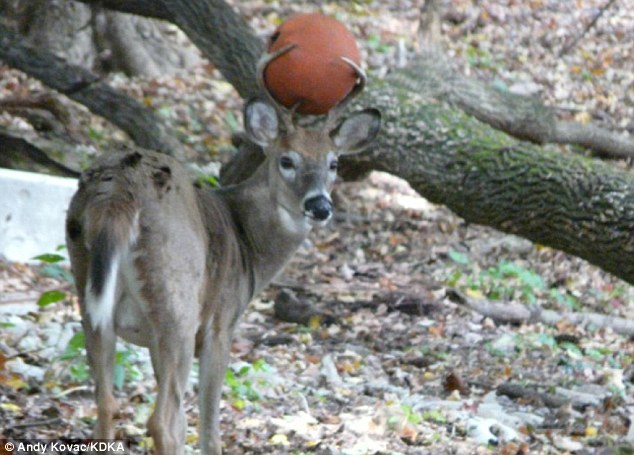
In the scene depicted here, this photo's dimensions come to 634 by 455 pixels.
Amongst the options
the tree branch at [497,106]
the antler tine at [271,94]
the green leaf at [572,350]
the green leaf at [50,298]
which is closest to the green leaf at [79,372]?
the green leaf at [50,298]

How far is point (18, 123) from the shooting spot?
34.4ft

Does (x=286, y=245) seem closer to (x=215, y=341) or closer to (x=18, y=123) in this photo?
(x=215, y=341)

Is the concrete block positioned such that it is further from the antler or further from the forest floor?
the antler

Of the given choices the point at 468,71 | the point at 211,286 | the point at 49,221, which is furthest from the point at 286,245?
the point at 468,71

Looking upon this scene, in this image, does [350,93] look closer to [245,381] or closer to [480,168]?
[245,381]

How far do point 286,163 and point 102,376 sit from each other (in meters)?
1.71

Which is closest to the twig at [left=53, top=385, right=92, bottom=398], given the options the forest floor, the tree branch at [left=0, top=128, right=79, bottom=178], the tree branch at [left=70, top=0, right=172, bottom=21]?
the forest floor

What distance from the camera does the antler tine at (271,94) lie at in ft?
21.1

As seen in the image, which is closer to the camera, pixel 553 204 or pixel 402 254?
pixel 553 204

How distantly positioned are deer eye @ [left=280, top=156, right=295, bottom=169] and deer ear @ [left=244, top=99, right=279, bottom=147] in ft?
0.74

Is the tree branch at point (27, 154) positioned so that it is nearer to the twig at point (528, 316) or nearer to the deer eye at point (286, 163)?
the twig at point (528, 316)

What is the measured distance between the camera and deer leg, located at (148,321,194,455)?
4867 mm

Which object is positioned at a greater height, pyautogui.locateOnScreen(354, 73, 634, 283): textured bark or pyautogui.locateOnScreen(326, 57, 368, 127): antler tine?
pyautogui.locateOnScreen(326, 57, 368, 127): antler tine

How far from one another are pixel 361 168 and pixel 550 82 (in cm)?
475
